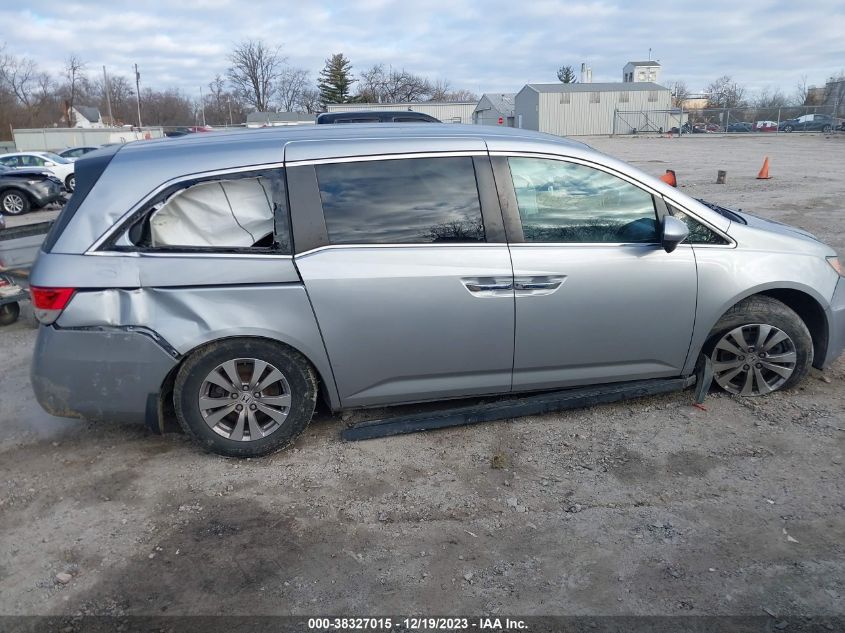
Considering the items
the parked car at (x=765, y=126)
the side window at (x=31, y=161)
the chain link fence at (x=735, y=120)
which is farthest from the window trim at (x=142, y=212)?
the parked car at (x=765, y=126)

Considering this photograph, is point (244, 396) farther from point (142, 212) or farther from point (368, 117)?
point (368, 117)

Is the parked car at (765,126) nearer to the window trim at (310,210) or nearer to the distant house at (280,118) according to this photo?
the distant house at (280,118)

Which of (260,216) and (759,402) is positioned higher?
(260,216)

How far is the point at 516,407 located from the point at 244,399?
1.65m

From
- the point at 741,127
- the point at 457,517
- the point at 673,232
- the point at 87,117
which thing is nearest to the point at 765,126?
the point at 741,127

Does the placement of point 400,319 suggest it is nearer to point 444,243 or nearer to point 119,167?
point 444,243

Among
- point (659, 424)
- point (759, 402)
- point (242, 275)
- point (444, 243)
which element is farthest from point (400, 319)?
point (759, 402)

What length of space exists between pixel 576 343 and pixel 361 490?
1.55 m

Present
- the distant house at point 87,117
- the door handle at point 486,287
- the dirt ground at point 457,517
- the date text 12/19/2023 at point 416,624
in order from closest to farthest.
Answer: the date text 12/19/2023 at point 416,624 < the dirt ground at point 457,517 < the door handle at point 486,287 < the distant house at point 87,117

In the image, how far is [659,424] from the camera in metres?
4.14

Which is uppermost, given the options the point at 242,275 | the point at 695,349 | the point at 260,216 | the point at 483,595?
the point at 260,216

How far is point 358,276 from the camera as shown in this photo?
365cm

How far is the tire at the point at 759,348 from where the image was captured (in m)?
4.21

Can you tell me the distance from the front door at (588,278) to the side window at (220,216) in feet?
4.41
